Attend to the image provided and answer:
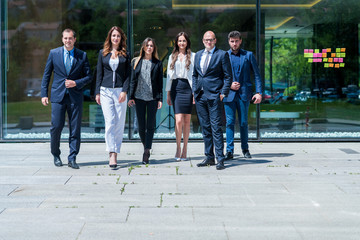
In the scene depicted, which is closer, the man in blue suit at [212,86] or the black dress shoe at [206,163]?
the man in blue suit at [212,86]

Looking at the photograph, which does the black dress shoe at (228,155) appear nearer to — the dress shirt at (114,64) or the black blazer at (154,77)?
the black blazer at (154,77)

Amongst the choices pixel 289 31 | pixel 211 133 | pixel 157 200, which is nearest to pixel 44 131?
pixel 211 133

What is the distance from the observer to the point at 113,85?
770 centimetres

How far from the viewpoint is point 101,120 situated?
11.3m

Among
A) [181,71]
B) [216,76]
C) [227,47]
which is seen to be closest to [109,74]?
[181,71]

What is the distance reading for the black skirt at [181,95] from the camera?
818 centimetres

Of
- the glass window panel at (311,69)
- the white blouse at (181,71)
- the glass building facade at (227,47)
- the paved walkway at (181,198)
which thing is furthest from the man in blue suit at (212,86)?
the glass window panel at (311,69)

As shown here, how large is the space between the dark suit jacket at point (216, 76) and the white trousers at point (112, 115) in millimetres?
1192

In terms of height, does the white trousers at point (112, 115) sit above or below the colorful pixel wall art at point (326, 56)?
below

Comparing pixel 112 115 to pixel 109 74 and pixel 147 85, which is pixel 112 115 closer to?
pixel 109 74

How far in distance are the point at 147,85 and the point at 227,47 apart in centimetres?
344

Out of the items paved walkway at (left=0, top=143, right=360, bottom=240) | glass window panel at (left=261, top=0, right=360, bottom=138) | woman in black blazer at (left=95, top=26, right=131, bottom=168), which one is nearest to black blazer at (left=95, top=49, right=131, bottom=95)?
woman in black blazer at (left=95, top=26, right=131, bottom=168)

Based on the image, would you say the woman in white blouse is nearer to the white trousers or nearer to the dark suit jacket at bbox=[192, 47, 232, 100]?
the dark suit jacket at bbox=[192, 47, 232, 100]

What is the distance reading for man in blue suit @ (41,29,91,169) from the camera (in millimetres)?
7809
